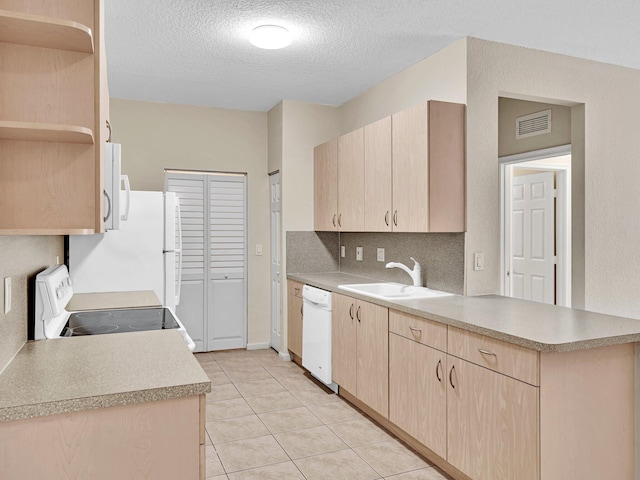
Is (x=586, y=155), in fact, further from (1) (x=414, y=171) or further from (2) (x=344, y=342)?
(2) (x=344, y=342)

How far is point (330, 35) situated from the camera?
3104mm

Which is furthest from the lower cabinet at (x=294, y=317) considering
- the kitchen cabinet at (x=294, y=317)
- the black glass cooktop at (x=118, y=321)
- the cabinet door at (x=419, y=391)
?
the black glass cooktop at (x=118, y=321)

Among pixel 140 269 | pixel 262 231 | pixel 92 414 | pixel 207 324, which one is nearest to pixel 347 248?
pixel 262 231

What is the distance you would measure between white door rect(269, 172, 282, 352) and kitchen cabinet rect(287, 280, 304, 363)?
0.16 metres

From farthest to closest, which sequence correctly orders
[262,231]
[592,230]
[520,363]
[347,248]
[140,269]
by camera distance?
[262,231] → [347,248] → [140,269] → [592,230] → [520,363]

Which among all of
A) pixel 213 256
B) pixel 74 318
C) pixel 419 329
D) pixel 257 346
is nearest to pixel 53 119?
pixel 74 318

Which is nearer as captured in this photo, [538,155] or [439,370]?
[439,370]

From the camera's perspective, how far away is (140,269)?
3699mm

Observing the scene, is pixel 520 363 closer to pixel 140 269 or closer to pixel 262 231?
pixel 140 269

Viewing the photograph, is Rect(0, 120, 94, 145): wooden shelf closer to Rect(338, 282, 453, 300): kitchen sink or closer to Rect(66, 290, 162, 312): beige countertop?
Rect(66, 290, 162, 312): beige countertop

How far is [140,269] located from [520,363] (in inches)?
109

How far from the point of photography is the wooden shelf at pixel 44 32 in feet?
4.48

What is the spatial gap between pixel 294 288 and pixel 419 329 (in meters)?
2.05

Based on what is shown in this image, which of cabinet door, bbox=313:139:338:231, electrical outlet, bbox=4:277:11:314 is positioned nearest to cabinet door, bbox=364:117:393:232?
cabinet door, bbox=313:139:338:231
